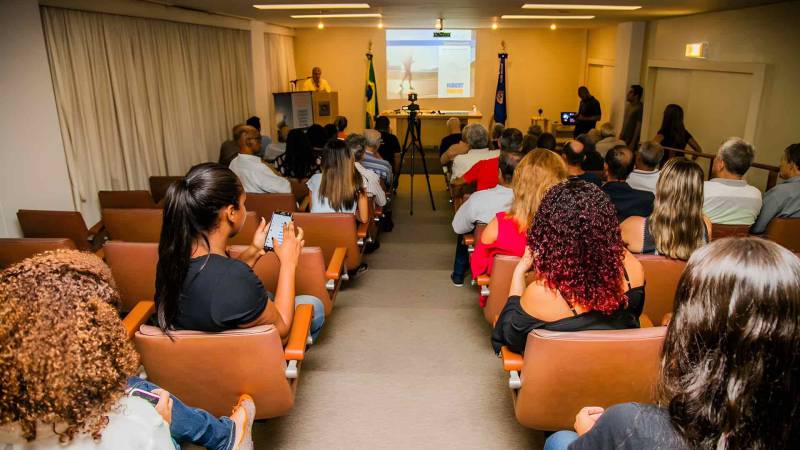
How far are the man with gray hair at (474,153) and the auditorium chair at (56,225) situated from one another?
11.3ft

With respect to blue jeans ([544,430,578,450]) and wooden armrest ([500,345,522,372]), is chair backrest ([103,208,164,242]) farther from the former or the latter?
blue jeans ([544,430,578,450])

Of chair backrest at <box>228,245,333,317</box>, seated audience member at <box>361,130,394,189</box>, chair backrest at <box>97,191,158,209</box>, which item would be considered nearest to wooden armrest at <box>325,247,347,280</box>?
chair backrest at <box>228,245,333,317</box>

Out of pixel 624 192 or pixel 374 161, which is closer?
pixel 624 192

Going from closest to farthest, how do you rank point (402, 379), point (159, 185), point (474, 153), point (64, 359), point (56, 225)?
point (64, 359) < point (402, 379) < point (56, 225) < point (159, 185) < point (474, 153)

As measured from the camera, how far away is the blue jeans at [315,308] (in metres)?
2.62

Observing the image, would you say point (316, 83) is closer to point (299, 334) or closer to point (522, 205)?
point (522, 205)

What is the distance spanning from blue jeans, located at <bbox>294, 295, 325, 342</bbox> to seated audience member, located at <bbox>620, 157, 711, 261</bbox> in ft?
5.79

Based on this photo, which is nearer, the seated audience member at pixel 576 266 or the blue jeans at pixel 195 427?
the blue jeans at pixel 195 427

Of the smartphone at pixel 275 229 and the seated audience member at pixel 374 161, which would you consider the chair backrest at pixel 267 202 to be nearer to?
the seated audience member at pixel 374 161

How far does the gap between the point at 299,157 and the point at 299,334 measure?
13.0 feet

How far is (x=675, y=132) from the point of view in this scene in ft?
21.5

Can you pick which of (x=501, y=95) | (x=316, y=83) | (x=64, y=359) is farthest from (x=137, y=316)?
(x=501, y=95)

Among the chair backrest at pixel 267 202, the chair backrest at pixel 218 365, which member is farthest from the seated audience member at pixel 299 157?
the chair backrest at pixel 218 365

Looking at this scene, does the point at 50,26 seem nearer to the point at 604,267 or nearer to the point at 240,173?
the point at 240,173
